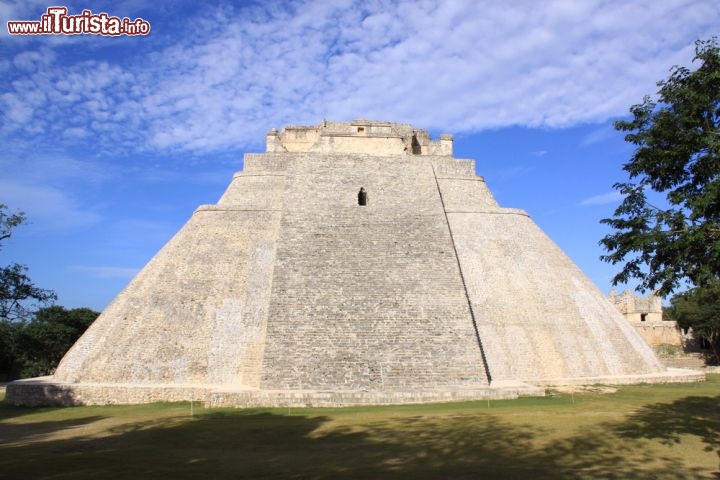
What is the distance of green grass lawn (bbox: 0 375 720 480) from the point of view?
22.3 ft

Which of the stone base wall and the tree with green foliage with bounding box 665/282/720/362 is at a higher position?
the tree with green foliage with bounding box 665/282/720/362

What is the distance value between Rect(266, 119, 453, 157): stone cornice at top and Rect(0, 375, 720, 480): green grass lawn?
11518 millimetres

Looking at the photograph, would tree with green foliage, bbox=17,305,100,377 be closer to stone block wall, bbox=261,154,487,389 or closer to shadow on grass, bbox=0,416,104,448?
shadow on grass, bbox=0,416,104,448

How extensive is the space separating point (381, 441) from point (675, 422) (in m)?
5.14

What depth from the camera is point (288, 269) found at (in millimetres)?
14688

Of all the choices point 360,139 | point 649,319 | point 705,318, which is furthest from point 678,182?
point 649,319

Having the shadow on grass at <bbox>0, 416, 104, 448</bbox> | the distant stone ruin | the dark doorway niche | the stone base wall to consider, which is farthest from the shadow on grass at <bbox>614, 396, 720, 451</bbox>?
the distant stone ruin

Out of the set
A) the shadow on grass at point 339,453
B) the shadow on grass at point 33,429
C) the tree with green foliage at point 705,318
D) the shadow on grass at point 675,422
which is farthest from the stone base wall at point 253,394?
the tree with green foliage at point 705,318

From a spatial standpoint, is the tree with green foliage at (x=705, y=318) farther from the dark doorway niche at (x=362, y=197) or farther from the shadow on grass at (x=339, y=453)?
the shadow on grass at (x=339, y=453)

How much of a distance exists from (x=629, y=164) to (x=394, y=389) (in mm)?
6607

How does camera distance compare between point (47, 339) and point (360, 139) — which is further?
point (47, 339)

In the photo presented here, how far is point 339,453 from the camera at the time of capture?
7766mm

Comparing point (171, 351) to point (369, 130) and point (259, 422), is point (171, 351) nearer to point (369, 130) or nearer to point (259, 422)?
point (259, 422)

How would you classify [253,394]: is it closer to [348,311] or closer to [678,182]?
[348,311]
